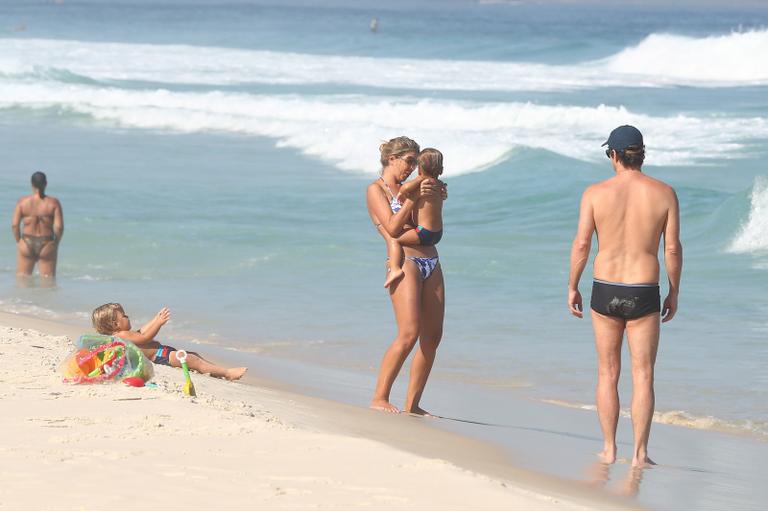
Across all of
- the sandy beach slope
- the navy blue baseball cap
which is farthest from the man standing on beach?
the sandy beach slope

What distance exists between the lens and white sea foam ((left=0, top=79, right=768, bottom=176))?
76.7ft

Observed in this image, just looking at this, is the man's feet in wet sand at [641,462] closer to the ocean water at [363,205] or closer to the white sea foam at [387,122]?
the ocean water at [363,205]

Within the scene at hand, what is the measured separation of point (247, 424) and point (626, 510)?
1548 millimetres

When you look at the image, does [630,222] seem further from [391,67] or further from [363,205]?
[391,67]

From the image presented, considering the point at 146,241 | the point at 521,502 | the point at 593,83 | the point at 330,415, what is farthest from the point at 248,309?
the point at 593,83

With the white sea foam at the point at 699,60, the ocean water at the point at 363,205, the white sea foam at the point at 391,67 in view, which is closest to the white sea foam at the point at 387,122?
the ocean water at the point at 363,205

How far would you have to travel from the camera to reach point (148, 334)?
668 cm

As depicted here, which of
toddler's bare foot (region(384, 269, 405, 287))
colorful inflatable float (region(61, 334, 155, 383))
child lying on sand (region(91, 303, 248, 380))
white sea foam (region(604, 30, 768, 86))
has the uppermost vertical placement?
white sea foam (region(604, 30, 768, 86))

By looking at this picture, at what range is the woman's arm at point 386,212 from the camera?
624 cm

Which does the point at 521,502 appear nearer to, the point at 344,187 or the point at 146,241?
the point at 146,241

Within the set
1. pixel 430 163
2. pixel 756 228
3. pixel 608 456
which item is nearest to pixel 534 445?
pixel 608 456

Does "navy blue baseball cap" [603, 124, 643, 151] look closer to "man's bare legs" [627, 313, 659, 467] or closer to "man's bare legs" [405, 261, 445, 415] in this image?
"man's bare legs" [627, 313, 659, 467]

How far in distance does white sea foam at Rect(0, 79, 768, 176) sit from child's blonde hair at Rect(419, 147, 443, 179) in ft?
51.0

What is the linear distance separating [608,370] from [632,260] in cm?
52
